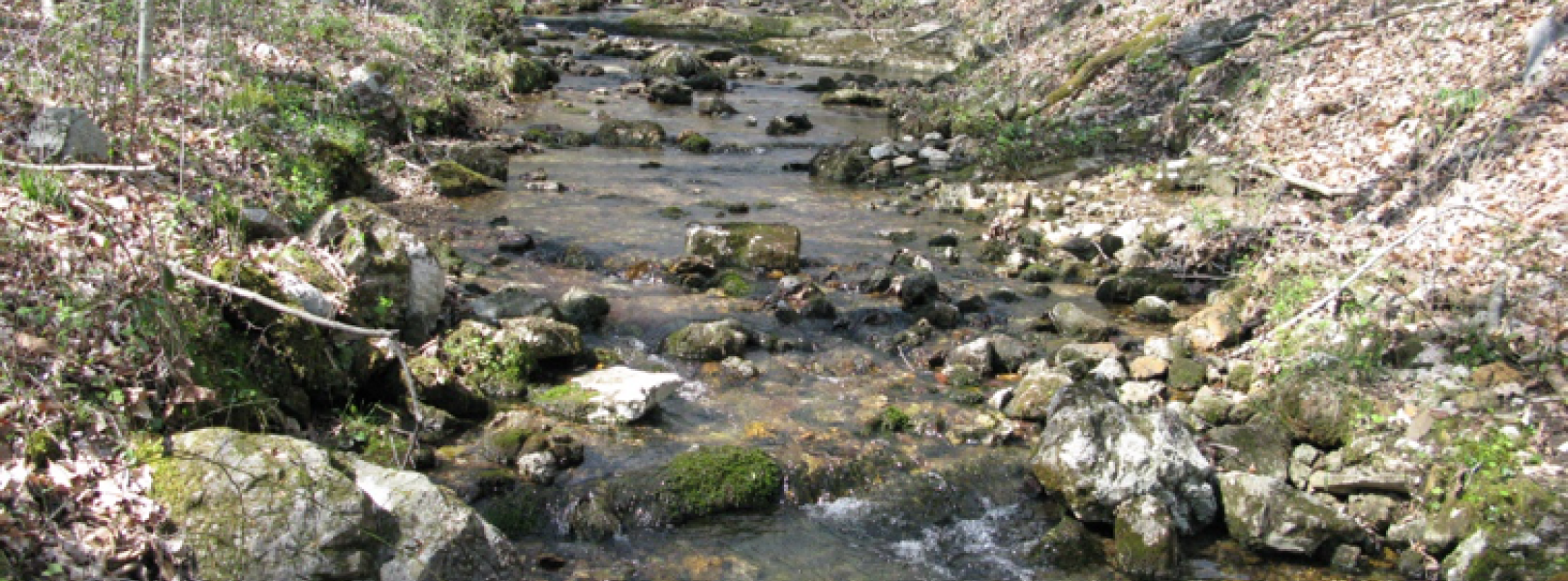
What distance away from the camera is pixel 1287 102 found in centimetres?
1166

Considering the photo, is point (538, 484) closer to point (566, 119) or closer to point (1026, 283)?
point (1026, 283)

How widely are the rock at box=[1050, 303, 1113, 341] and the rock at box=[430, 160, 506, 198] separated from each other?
703 centimetres

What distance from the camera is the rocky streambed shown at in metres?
5.41

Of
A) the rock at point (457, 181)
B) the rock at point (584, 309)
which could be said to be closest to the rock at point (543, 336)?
the rock at point (584, 309)

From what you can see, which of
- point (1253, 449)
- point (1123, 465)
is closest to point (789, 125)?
point (1253, 449)

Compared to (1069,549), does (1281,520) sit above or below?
above

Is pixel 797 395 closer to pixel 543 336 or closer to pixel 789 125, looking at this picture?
pixel 543 336

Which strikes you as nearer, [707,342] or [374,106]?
[707,342]

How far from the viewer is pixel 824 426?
6.94m

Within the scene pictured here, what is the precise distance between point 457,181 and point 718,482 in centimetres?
748

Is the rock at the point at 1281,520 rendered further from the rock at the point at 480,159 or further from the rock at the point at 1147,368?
the rock at the point at 480,159

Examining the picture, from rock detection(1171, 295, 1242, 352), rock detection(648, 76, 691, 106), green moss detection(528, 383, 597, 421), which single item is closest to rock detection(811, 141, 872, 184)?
rock detection(648, 76, 691, 106)

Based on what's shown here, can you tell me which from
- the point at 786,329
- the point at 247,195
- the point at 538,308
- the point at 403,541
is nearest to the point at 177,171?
the point at 247,195

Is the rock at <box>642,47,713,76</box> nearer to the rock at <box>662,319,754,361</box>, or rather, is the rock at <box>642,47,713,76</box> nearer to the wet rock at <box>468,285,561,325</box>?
the wet rock at <box>468,285,561,325</box>
